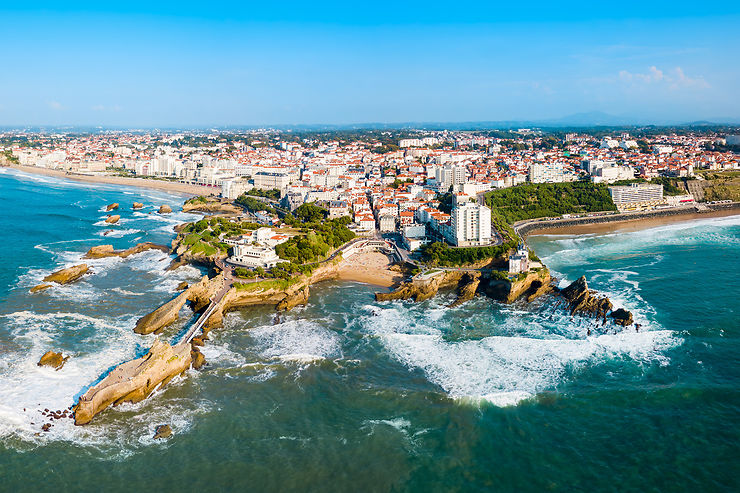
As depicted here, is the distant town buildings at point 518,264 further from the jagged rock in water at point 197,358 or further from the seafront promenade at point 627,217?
the jagged rock in water at point 197,358

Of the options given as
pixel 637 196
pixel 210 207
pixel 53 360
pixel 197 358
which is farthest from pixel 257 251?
pixel 637 196

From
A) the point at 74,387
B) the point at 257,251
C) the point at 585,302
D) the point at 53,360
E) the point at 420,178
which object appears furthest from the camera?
the point at 420,178

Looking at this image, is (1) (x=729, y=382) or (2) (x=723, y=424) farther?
(1) (x=729, y=382)

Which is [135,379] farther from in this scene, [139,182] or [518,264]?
[139,182]

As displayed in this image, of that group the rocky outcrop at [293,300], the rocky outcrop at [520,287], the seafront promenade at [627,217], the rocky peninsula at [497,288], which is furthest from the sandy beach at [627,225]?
the rocky outcrop at [293,300]

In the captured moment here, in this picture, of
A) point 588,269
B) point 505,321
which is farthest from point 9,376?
point 588,269

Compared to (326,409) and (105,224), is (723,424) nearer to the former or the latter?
(326,409)
